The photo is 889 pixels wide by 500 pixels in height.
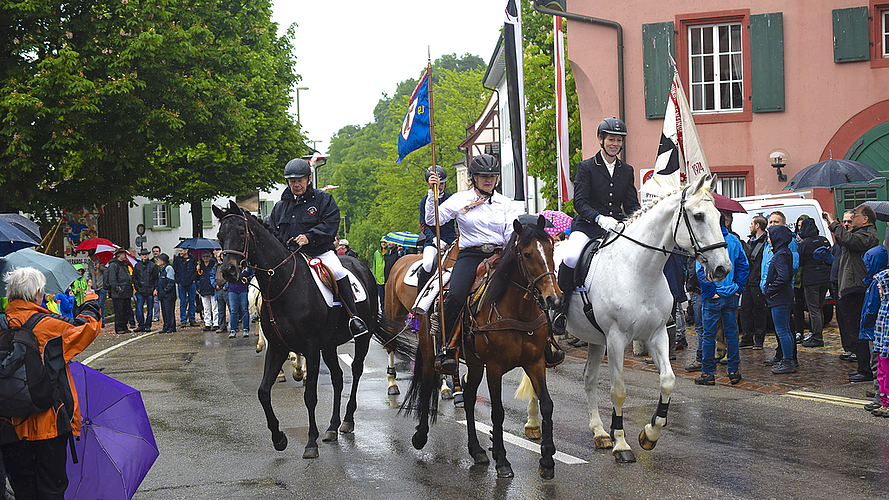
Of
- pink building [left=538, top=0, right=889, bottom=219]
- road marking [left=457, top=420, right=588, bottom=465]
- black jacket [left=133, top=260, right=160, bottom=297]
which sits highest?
pink building [left=538, top=0, right=889, bottom=219]

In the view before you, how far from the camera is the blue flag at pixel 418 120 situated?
28.0 ft

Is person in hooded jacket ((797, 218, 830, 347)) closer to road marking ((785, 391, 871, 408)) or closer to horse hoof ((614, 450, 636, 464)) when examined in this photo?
road marking ((785, 391, 871, 408))

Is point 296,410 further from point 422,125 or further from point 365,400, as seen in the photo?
point 422,125

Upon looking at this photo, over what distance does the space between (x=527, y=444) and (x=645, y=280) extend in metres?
1.82

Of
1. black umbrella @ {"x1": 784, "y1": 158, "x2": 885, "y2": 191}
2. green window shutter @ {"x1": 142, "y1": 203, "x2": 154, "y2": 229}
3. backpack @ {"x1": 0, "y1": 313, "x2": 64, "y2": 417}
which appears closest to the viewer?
backpack @ {"x1": 0, "y1": 313, "x2": 64, "y2": 417}

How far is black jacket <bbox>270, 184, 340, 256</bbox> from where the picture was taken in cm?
883

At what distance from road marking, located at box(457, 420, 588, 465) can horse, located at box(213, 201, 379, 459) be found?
53.4 inches

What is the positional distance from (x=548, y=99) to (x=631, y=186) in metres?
19.3

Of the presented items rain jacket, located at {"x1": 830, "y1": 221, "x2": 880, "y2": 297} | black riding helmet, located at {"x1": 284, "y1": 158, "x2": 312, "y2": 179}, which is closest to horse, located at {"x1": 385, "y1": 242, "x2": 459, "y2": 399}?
black riding helmet, located at {"x1": 284, "y1": 158, "x2": 312, "y2": 179}

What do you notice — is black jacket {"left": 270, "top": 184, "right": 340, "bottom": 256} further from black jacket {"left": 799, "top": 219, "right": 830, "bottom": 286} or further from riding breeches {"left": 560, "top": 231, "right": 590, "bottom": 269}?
black jacket {"left": 799, "top": 219, "right": 830, "bottom": 286}

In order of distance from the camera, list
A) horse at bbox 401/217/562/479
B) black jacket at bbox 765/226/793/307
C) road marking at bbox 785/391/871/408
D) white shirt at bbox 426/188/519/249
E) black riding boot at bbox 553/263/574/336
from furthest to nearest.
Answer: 1. black jacket at bbox 765/226/793/307
2. road marking at bbox 785/391/871/408
3. black riding boot at bbox 553/263/574/336
4. white shirt at bbox 426/188/519/249
5. horse at bbox 401/217/562/479

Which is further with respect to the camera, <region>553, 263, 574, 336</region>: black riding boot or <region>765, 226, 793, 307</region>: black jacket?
<region>765, 226, 793, 307</region>: black jacket

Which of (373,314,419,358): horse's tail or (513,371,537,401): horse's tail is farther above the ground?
(373,314,419,358): horse's tail

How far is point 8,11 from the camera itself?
1953cm
